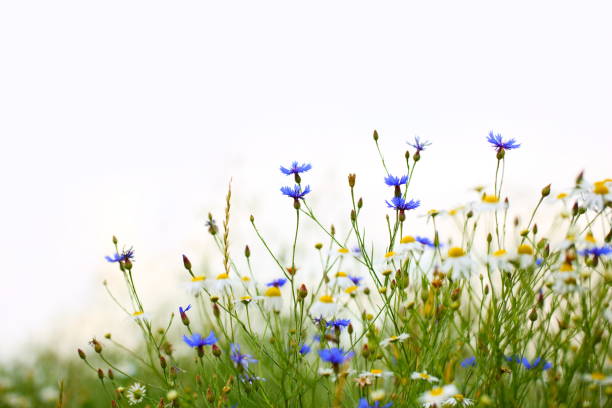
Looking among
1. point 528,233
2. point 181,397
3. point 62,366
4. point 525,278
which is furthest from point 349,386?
point 62,366

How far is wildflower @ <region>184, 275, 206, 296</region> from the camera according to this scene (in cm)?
233

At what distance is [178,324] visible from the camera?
10.3 feet

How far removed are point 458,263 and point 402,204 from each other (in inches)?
19.8

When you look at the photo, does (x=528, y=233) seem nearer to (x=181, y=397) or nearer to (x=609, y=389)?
(x=609, y=389)

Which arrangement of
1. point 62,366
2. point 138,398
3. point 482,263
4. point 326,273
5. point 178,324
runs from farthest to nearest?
point 62,366, point 178,324, point 326,273, point 138,398, point 482,263

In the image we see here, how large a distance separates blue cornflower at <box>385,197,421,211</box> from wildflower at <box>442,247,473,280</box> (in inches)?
17.2

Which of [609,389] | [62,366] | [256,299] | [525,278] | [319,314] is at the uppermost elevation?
[62,366]

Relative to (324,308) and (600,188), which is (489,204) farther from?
(324,308)

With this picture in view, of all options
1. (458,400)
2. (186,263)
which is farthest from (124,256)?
(458,400)

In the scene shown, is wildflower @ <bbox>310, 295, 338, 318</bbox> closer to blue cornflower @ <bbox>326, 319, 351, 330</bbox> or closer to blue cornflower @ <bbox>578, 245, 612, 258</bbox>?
blue cornflower @ <bbox>326, 319, 351, 330</bbox>

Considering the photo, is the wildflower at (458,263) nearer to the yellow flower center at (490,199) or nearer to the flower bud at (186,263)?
the yellow flower center at (490,199)

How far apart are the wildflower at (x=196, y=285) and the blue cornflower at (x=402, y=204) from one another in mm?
854

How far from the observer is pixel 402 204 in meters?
2.56

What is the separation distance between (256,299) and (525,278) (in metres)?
Result: 1.07
